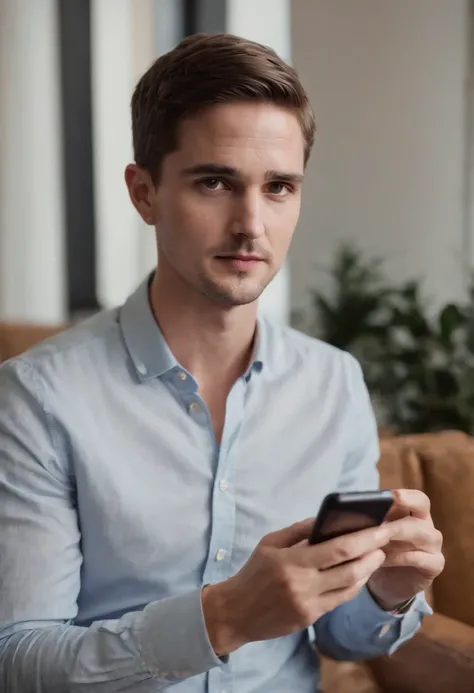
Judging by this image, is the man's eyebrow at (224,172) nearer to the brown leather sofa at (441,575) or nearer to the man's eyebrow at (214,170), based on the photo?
the man's eyebrow at (214,170)

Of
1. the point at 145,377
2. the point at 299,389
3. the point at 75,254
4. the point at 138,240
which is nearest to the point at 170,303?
the point at 145,377

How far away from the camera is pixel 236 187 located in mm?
990

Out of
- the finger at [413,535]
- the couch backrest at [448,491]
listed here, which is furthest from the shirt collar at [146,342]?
the couch backrest at [448,491]

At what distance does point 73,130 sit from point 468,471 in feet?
6.11

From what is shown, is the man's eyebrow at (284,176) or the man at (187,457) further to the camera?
the man's eyebrow at (284,176)

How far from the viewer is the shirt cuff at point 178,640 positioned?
85 centimetres

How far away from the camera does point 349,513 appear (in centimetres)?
78

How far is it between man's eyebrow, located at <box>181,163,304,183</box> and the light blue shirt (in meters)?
0.20

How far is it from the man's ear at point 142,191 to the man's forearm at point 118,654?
0.48 m

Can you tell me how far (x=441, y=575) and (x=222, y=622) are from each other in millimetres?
661

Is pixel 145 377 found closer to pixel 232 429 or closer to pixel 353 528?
pixel 232 429

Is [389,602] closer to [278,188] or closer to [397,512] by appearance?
[397,512]

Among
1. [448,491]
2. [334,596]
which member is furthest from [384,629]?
[448,491]

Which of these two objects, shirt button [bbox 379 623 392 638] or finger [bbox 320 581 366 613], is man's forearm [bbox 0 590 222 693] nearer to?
finger [bbox 320 581 366 613]
